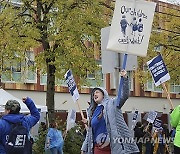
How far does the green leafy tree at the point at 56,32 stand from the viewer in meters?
17.5

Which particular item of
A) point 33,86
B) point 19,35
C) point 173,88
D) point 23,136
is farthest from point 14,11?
point 173,88

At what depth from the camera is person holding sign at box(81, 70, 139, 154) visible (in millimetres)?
7023

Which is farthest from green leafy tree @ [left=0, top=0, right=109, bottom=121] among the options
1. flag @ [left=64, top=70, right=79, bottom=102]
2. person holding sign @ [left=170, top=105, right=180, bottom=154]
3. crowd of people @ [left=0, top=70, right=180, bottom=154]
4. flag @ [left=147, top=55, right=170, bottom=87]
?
crowd of people @ [left=0, top=70, right=180, bottom=154]

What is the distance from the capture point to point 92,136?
738 centimetres

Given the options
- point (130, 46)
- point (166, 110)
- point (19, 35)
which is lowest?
point (166, 110)

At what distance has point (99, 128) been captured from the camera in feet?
24.0

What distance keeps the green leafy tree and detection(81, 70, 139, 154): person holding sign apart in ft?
32.1

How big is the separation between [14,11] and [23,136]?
11.5 meters

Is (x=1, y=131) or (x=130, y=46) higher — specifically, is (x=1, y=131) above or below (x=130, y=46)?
below

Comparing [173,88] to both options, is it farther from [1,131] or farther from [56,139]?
[1,131]

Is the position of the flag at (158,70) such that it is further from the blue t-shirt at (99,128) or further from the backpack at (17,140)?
the backpack at (17,140)

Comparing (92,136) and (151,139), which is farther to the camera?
(151,139)

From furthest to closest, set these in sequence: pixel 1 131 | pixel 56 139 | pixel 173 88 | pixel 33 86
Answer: pixel 173 88 < pixel 33 86 < pixel 56 139 < pixel 1 131

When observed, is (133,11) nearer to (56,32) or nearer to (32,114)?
(32,114)
